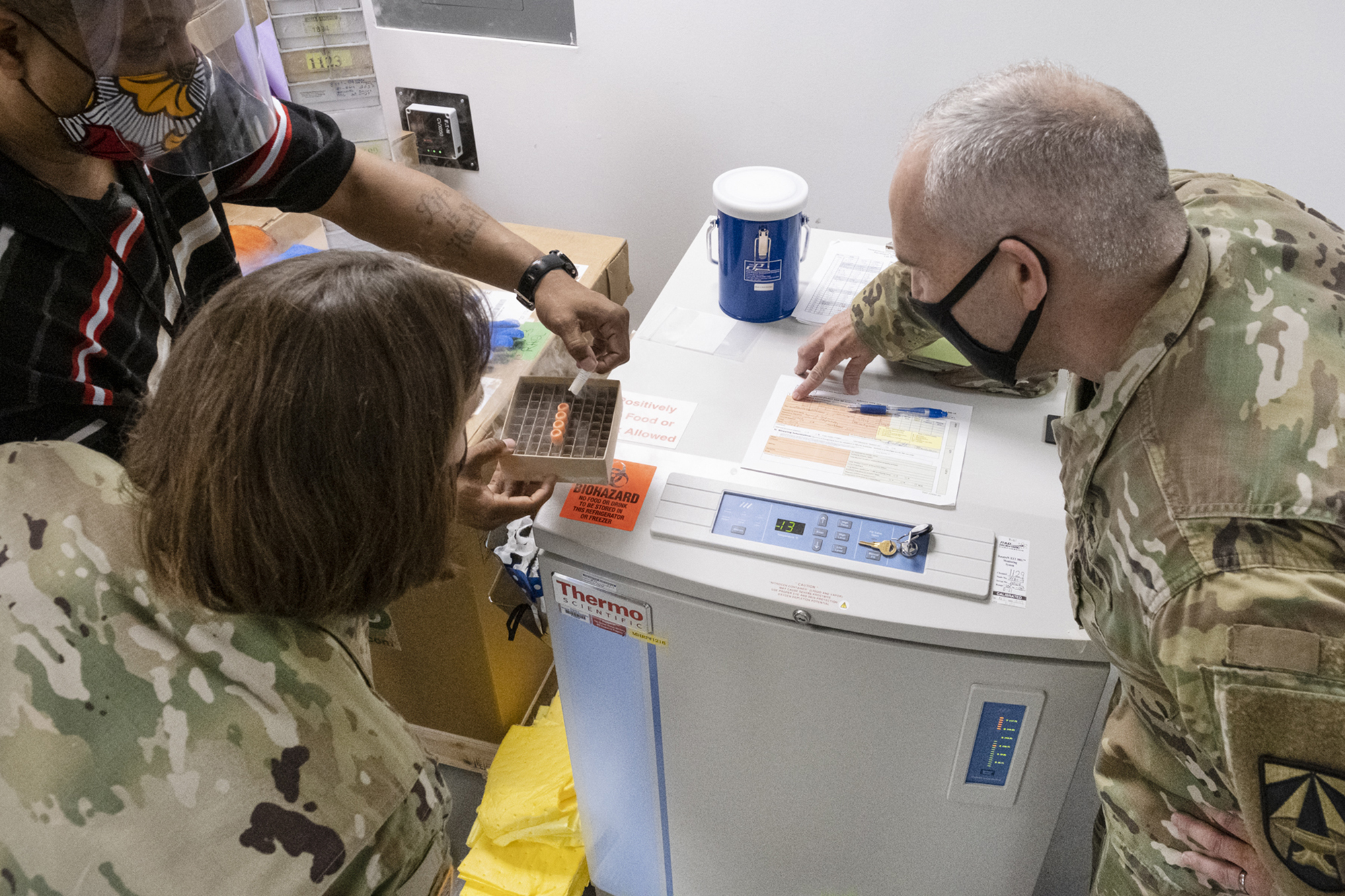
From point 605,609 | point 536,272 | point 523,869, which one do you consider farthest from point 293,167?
point 523,869

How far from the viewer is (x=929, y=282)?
0.92 m

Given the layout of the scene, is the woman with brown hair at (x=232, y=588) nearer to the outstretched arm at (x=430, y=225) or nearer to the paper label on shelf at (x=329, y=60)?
the outstretched arm at (x=430, y=225)

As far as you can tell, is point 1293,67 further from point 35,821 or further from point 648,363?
point 35,821

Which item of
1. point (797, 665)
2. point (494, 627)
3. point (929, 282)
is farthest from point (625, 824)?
point (929, 282)

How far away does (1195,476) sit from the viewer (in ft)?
2.50

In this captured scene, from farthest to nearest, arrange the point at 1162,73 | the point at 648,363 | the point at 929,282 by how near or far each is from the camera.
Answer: the point at 1162,73 → the point at 648,363 → the point at 929,282

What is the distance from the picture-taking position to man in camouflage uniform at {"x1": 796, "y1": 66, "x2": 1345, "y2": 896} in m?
0.71

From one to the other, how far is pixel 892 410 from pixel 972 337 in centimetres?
25

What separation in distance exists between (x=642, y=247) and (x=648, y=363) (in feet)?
2.96

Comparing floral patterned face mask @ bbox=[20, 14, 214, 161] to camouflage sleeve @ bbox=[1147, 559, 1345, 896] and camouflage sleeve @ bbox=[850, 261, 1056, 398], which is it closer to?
camouflage sleeve @ bbox=[850, 261, 1056, 398]

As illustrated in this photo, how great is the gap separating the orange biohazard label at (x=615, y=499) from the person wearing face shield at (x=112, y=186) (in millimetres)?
67

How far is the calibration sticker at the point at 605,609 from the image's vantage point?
1062mm

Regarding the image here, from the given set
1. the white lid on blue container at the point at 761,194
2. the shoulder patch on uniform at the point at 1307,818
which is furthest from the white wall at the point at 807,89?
the shoulder patch on uniform at the point at 1307,818

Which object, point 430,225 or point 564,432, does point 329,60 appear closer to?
point 430,225
